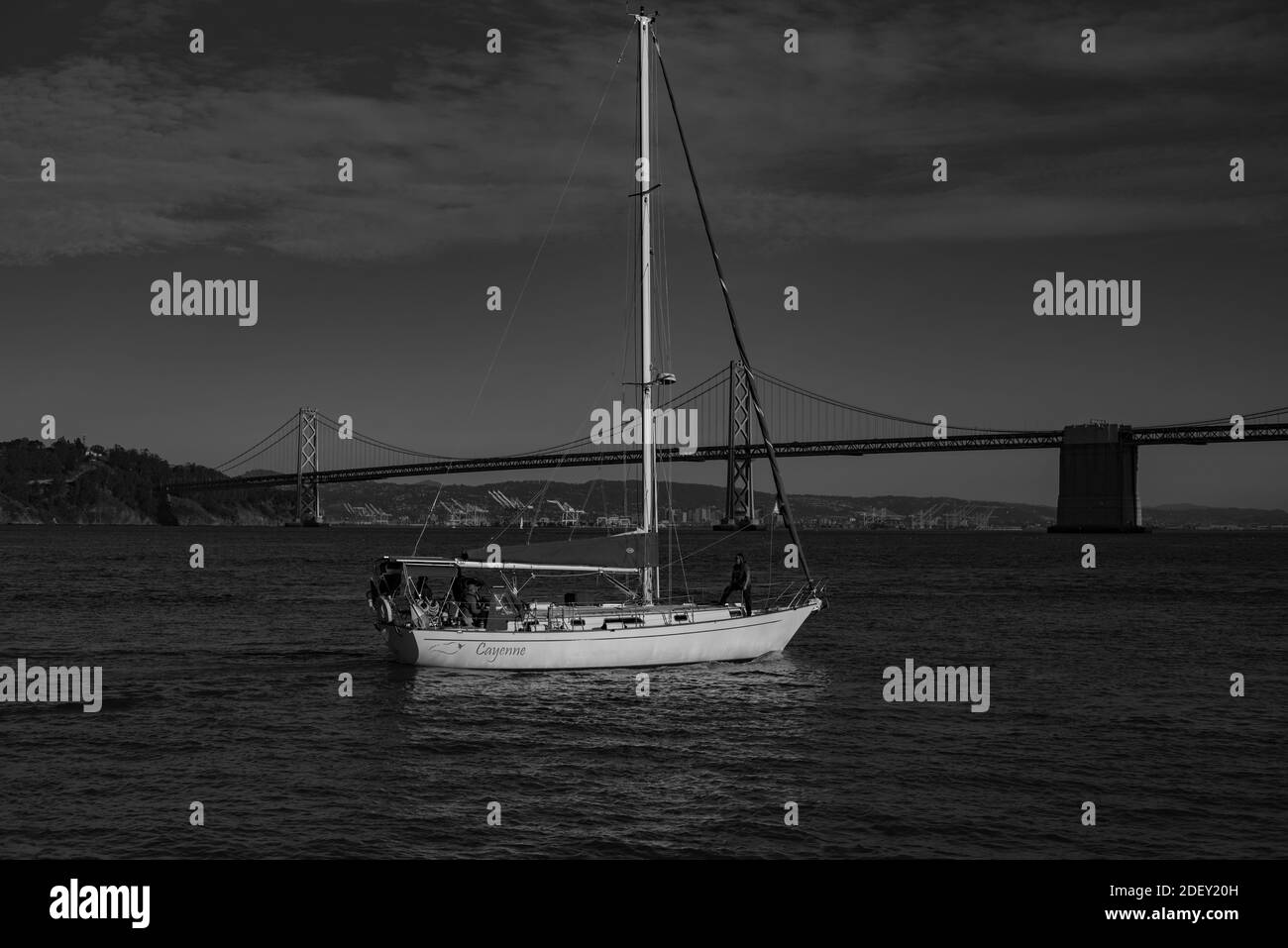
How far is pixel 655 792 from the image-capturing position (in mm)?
13719

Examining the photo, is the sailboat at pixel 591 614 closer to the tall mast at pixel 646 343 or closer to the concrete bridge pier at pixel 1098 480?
the tall mast at pixel 646 343

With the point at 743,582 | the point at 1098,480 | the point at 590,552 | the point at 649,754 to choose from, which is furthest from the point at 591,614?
the point at 1098,480

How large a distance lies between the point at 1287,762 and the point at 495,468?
87.8 m

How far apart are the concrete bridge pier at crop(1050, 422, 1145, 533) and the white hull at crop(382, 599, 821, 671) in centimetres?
11337

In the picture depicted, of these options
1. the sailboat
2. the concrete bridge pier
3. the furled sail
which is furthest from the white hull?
the concrete bridge pier

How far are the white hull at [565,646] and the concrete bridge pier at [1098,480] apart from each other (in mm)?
113374

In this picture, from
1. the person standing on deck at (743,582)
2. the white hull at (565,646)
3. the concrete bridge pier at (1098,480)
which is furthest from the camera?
the concrete bridge pier at (1098,480)

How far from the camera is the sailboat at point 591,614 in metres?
21.8

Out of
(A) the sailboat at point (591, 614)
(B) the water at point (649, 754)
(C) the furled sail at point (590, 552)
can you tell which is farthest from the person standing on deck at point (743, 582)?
(C) the furled sail at point (590, 552)

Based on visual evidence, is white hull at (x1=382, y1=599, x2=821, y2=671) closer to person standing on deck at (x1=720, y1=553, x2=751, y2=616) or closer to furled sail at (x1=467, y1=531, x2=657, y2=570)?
person standing on deck at (x1=720, y1=553, x2=751, y2=616)

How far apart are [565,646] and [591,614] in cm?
202

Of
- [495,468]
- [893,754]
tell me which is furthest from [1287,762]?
[495,468]

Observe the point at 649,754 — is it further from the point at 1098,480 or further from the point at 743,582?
the point at 1098,480

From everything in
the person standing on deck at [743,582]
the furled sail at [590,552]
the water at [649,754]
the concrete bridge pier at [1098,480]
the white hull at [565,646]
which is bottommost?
the water at [649,754]
